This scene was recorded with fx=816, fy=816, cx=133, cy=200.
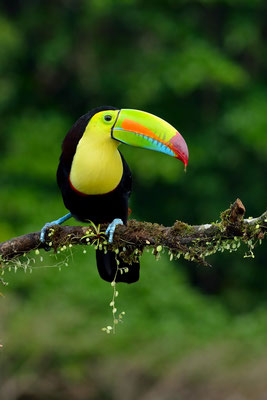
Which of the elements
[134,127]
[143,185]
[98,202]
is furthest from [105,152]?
[143,185]

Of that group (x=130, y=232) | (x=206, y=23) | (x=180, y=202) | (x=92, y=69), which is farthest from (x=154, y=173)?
(x=130, y=232)

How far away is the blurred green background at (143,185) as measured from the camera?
28.7 feet

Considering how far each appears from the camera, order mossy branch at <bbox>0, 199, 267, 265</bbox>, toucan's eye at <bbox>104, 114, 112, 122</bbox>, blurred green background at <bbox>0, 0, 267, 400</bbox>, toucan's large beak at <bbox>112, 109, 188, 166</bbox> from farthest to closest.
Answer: blurred green background at <bbox>0, 0, 267, 400</bbox>, toucan's eye at <bbox>104, 114, 112, 122</bbox>, toucan's large beak at <bbox>112, 109, 188, 166</bbox>, mossy branch at <bbox>0, 199, 267, 265</bbox>

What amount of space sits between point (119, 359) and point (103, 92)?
5.55 meters

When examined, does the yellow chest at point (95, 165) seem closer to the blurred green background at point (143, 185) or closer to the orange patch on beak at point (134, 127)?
the orange patch on beak at point (134, 127)

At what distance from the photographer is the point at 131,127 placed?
4387 millimetres

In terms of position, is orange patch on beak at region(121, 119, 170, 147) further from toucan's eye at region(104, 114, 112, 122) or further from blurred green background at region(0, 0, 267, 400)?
blurred green background at region(0, 0, 267, 400)

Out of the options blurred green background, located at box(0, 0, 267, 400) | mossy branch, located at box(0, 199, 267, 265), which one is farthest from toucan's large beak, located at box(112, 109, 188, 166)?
blurred green background, located at box(0, 0, 267, 400)

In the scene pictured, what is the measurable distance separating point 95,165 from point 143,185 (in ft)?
29.8

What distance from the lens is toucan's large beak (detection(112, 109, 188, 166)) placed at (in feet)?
14.1

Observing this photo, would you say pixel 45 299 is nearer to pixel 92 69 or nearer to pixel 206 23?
pixel 92 69

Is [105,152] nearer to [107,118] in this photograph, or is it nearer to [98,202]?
[107,118]

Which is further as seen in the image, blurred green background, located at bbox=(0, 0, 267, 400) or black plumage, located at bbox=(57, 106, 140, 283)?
blurred green background, located at bbox=(0, 0, 267, 400)

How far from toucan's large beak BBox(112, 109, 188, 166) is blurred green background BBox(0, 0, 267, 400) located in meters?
4.60
